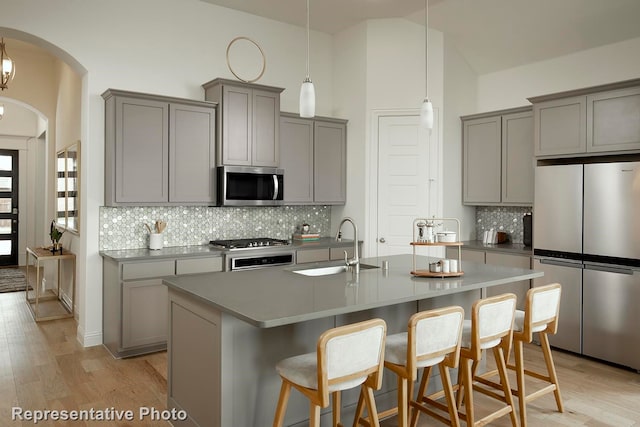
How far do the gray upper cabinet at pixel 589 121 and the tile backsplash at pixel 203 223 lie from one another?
274 cm

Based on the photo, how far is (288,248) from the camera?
522 centimetres

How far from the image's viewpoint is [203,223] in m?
5.38

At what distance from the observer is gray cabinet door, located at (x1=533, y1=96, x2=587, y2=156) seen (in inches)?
179

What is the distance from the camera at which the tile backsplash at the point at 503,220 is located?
19.0ft

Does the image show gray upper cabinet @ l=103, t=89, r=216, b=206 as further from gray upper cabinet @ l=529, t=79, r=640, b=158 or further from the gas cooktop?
gray upper cabinet @ l=529, t=79, r=640, b=158

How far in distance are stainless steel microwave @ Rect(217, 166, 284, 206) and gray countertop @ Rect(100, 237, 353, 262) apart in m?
0.52

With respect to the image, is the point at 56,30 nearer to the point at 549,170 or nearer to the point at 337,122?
the point at 337,122

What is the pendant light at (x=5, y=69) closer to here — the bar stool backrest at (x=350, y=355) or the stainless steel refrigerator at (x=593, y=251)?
the bar stool backrest at (x=350, y=355)

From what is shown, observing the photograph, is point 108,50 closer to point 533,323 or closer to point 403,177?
point 403,177

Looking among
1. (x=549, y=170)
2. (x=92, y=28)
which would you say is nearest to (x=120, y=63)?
(x=92, y=28)

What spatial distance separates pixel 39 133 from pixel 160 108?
19.7 ft

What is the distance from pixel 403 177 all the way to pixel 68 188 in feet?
12.9

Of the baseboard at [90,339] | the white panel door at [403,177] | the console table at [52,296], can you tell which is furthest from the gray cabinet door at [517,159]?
the console table at [52,296]

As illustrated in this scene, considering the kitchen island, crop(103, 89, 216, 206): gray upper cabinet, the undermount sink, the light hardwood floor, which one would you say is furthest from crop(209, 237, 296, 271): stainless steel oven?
the kitchen island
